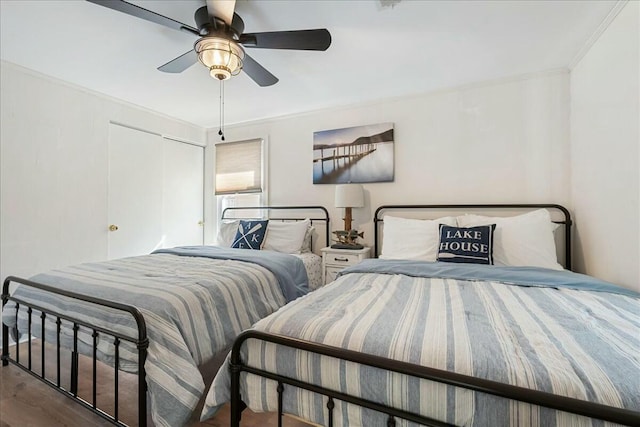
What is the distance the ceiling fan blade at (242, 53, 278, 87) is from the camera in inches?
77.2

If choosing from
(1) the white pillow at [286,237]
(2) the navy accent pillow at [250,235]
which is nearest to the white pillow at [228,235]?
(2) the navy accent pillow at [250,235]

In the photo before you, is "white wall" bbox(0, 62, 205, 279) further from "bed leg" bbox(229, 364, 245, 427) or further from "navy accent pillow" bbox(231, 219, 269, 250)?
"bed leg" bbox(229, 364, 245, 427)

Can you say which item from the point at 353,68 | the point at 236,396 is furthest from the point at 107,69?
the point at 236,396

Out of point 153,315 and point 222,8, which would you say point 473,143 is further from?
point 153,315

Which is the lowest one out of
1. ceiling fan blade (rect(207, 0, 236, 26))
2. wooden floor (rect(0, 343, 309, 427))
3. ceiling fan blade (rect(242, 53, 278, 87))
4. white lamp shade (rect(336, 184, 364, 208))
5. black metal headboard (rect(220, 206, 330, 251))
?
wooden floor (rect(0, 343, 309, 427))

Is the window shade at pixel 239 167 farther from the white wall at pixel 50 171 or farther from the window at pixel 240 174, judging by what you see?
the white wall at pixel 50 171

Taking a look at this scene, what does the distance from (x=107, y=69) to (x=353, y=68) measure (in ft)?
7.11

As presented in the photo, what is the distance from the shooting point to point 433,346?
0.90 meters

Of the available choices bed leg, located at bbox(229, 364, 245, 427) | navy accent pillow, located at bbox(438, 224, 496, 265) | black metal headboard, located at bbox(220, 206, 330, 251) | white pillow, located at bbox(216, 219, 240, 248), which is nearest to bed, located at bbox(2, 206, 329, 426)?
bed leg, located at bbox(229, 364, 245, 427)

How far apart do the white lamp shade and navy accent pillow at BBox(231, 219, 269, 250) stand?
880 millimetres

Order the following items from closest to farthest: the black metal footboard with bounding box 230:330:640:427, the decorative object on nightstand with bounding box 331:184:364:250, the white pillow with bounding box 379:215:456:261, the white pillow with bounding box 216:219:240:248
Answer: the black metal footboard with bounding box 230:330:640:427, the white pillow with bounding box 379:215:456:261, the decorative object on nightstand with bounding box 331:184:364:250, the white pillow with bounding box 216:219:240:248

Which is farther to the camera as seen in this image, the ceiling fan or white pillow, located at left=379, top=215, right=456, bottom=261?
white pillow, located at left=379, top=215, right=456, bottom=261

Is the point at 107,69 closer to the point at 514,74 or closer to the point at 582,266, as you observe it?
the point at 514,74

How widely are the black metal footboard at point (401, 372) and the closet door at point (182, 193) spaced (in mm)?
3299
